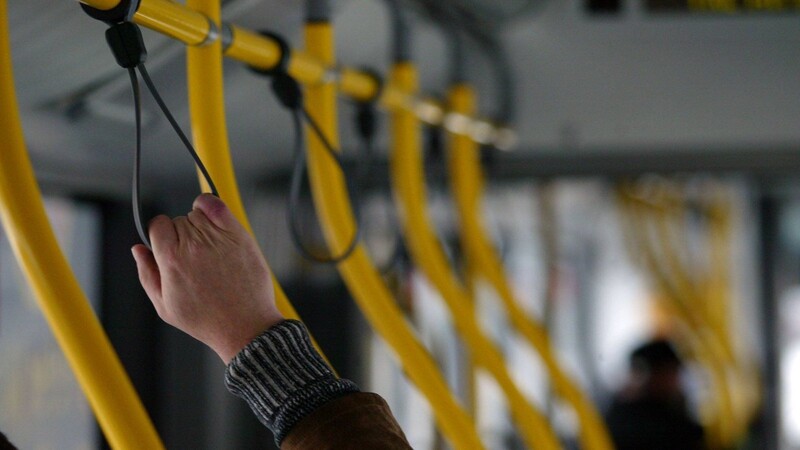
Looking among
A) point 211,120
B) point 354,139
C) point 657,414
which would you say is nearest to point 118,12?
point 211,120

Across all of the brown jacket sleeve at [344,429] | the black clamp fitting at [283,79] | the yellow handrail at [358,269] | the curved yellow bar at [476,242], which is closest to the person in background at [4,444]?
the brown jacket sleeve at [344,429]

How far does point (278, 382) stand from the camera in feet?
2.10

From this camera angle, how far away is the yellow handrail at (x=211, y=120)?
33.8 inches

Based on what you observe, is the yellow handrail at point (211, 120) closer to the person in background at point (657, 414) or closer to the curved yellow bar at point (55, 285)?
the curved yellow bar at point (55, 285)

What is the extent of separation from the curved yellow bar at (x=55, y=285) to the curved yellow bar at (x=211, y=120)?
0.63 feet

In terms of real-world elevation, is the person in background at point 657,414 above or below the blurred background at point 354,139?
below

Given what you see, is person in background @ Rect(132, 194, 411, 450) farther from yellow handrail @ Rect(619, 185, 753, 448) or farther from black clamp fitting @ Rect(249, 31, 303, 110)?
yellow handrail @ Rect(619, 185, 753, 448)

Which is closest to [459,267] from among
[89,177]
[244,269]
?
[89,177]

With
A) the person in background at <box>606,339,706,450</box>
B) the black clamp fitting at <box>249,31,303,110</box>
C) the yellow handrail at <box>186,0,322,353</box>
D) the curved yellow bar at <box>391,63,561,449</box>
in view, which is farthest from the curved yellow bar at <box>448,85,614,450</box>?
the person in background at <box>606,339,706,450</box>

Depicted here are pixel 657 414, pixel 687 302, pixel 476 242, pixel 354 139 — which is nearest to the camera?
pixel 476 242

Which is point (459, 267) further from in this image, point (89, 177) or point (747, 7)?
point (89, 177)

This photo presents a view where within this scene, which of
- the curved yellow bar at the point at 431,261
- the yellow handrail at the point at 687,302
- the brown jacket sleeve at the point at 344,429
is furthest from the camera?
the yellow handrail at the point at 687,302

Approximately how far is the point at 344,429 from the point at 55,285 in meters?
0.23

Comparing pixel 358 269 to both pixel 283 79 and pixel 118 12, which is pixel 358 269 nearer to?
pixel 283 79
